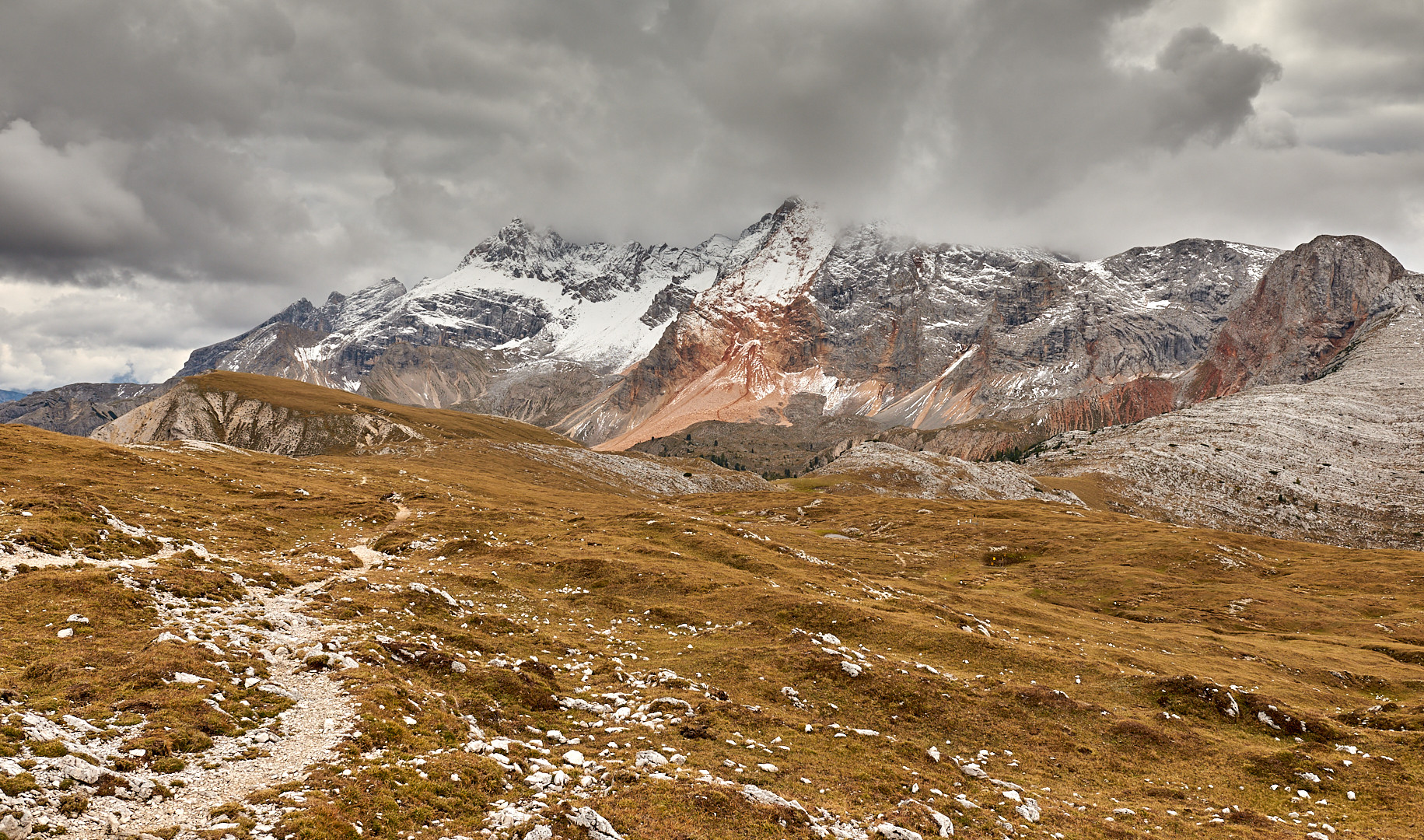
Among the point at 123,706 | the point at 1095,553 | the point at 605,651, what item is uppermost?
the point at 123,706

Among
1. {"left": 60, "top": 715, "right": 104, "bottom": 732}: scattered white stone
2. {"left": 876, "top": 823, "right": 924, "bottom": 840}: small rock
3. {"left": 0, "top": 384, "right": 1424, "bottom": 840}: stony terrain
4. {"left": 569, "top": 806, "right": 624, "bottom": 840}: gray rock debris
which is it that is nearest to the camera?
{"left": 569, "top": 806, "right": 624, "bottom": 840}: gray rock debris

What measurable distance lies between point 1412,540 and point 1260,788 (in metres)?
241

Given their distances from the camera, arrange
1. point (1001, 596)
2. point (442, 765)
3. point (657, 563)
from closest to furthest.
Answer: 1. point (442, 765)
2. point (657, 563)
3. point (1001, 596)

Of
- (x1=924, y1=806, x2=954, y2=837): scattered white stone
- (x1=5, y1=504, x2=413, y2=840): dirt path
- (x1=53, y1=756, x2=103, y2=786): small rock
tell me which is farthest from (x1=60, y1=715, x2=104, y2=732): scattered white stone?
(x1=924, y1=806, x2=954, y2=837): scattered white stone

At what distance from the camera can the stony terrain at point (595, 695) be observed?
15695 millimetres

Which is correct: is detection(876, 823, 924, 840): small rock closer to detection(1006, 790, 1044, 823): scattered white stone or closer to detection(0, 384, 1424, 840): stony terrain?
detection(0, 384, 1424, 840): stony terrain

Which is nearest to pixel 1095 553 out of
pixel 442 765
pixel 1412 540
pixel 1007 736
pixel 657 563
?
pixel 657 563

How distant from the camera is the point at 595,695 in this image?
1053 inches

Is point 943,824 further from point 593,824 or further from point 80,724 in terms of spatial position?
point 80,724

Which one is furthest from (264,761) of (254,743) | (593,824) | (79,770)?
(593,824)

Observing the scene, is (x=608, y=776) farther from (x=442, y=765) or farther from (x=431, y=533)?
(x=431, y=533)

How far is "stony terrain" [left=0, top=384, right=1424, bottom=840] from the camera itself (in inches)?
618

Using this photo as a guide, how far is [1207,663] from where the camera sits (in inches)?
1997

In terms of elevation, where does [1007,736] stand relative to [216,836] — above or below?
below
